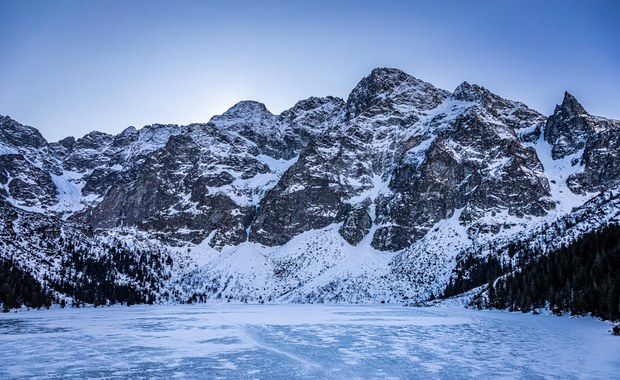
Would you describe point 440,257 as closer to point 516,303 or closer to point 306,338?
point 516,303

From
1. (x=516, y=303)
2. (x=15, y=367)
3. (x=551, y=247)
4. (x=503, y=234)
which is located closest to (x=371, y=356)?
(x=15, y=367)

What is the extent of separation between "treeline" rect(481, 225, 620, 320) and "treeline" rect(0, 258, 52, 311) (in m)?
116

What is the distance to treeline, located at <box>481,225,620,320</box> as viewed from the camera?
212 ft

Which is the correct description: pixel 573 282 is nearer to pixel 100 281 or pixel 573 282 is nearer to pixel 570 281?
pixel 570 281

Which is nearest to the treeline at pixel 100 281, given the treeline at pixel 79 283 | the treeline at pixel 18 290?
the treeline at pixel 79 283

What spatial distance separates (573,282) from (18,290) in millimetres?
129233

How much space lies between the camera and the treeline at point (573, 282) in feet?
212

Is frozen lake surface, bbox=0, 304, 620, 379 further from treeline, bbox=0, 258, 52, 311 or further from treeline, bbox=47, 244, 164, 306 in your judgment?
treeline, bbox=47, 244, 164, 306

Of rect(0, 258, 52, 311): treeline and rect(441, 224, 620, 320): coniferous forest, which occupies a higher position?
rect(441, 224, 620, 320): coniferous forest

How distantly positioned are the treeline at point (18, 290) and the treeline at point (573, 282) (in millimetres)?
116407

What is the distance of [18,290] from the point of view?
4653 inches

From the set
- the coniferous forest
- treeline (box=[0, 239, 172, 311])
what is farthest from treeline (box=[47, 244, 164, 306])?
the coniferous forest

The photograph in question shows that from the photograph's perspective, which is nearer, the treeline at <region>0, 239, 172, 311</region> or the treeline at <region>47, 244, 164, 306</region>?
the treeline at <region>0, 239, 172, 311</region>

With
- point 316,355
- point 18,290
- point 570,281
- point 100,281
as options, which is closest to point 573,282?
point 570,281
